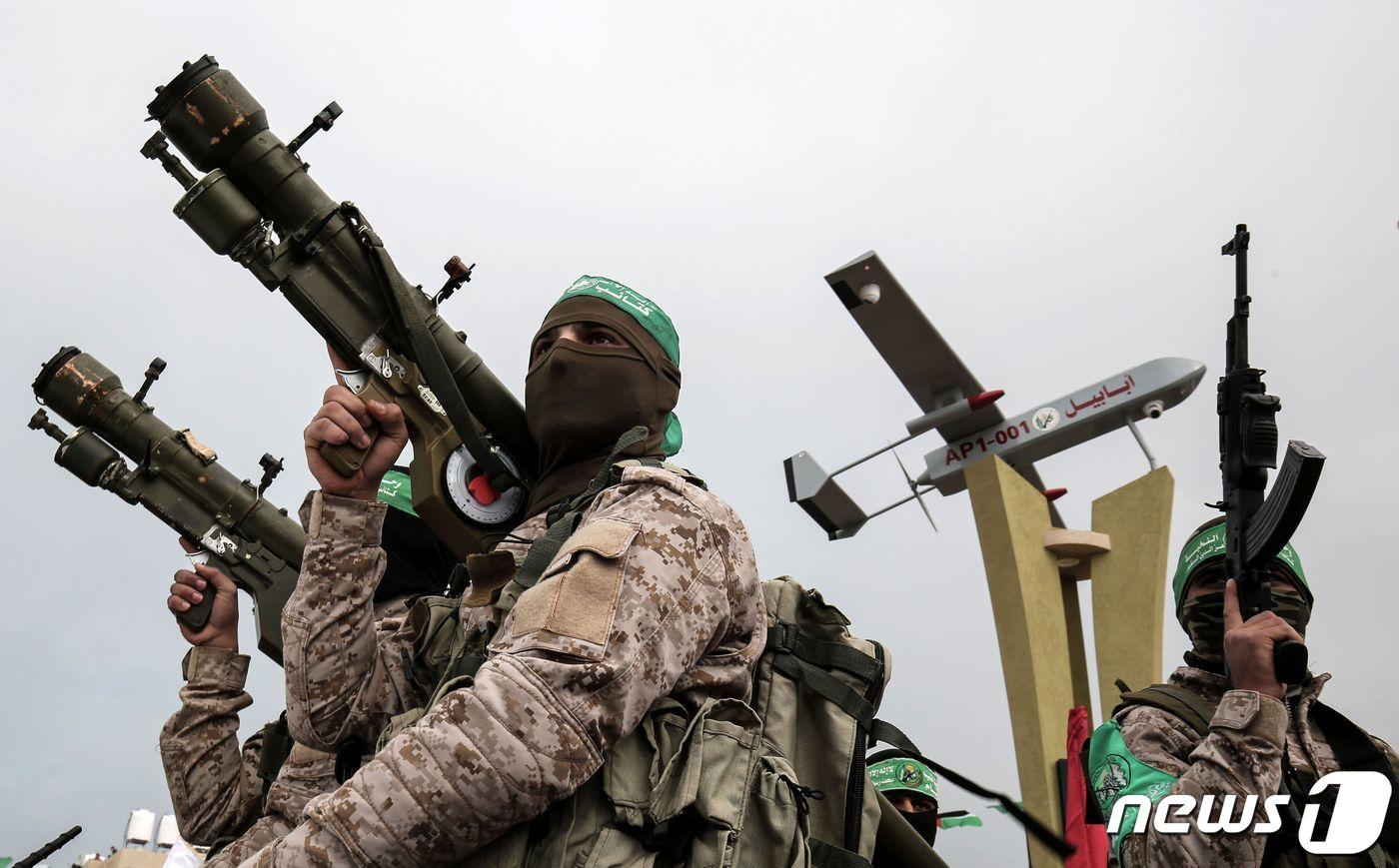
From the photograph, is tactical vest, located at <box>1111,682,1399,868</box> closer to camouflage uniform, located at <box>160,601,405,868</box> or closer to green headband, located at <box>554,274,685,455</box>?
green headband, located at <box>554,274,685,455</box>

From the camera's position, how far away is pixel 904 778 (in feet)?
19.2

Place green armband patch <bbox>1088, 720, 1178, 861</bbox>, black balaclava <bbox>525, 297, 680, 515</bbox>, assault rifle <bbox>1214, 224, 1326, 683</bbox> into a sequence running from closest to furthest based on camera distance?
black balaclava <bbox>525, 297, 680, 515</bbox> < green armband patch <bbox>1088, 720, 1178, 861</bbox> < assault rifle <bbox>1214, 224, 1326, 683</bbox>

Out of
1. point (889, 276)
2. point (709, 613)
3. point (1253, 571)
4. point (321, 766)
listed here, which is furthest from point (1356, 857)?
point (889, 276)

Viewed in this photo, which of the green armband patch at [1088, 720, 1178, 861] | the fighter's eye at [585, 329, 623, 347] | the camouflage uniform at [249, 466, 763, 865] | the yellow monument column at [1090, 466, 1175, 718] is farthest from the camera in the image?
the yellow monument column at [1090, 466, 1175, 718]

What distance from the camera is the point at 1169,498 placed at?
13.7 metres

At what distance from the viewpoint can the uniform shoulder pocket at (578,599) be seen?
6.40ft

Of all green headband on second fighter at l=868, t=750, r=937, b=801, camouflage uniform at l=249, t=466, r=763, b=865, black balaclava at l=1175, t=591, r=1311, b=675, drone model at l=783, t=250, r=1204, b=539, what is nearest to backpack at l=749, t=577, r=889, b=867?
camouflage uniform at l=249, t=466, r=763, b=865

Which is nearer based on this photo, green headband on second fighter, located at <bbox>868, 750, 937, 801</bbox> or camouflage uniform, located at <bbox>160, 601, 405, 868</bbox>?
camouflage uniform, located at <bbox>160, 601, 405, 868</bbox>

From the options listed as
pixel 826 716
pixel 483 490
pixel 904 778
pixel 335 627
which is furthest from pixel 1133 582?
pixel 335 627

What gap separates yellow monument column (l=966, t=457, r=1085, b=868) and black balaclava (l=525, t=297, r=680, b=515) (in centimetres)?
1120

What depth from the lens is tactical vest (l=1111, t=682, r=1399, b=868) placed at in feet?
10.0

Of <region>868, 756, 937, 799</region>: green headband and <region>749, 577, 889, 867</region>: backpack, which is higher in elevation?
<region>868, 756, 937, 799</region>: green headband

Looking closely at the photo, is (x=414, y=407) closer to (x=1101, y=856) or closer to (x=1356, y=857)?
(x=1356, y=857)

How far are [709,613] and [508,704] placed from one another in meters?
Result: 0.44
